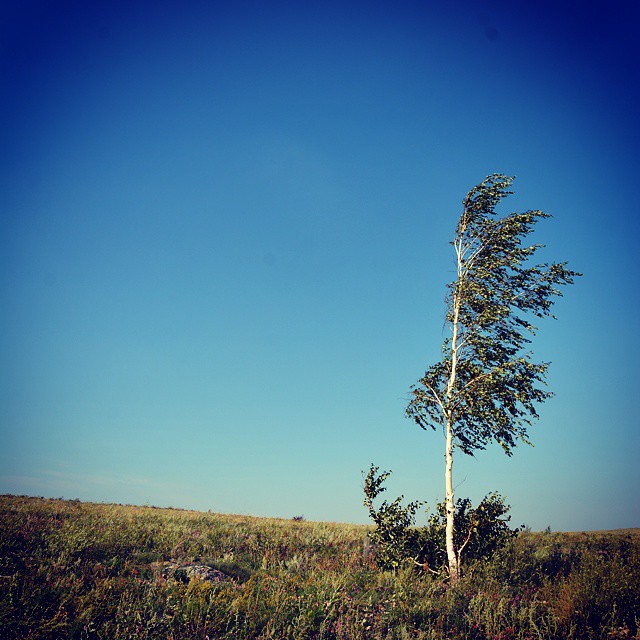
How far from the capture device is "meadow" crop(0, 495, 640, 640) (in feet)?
23.4

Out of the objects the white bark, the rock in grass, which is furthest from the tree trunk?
the rock in grass

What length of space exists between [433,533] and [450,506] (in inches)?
55.7

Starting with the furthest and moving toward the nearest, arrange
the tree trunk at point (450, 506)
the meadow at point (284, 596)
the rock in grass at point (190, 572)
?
1. the tree trunk at point (450, 506)
2. the rock in grass at point (190, 572)
3. the meadow at point (284, 596)

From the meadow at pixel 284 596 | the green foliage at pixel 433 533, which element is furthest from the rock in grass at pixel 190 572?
the green foliage at pixel 433 533

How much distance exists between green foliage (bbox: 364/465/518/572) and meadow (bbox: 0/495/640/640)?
→ 464mm

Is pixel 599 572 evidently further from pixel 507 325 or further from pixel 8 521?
pixel 8 521

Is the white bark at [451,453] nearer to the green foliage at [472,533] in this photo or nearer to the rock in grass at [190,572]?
the green foliage at [472,533]

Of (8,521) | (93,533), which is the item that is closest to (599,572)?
(93,533)

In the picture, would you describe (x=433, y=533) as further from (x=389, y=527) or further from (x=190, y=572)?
(x=190, y=572)

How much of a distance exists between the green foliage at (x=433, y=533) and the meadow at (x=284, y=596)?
0.46m

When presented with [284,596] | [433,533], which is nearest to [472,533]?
[433,533]

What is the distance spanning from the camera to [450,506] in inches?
436

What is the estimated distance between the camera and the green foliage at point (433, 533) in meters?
11.1

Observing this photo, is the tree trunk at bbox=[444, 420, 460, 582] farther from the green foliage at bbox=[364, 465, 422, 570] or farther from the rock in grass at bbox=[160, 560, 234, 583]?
the rock in grass at bbox=[160, 560, 234, 583]
